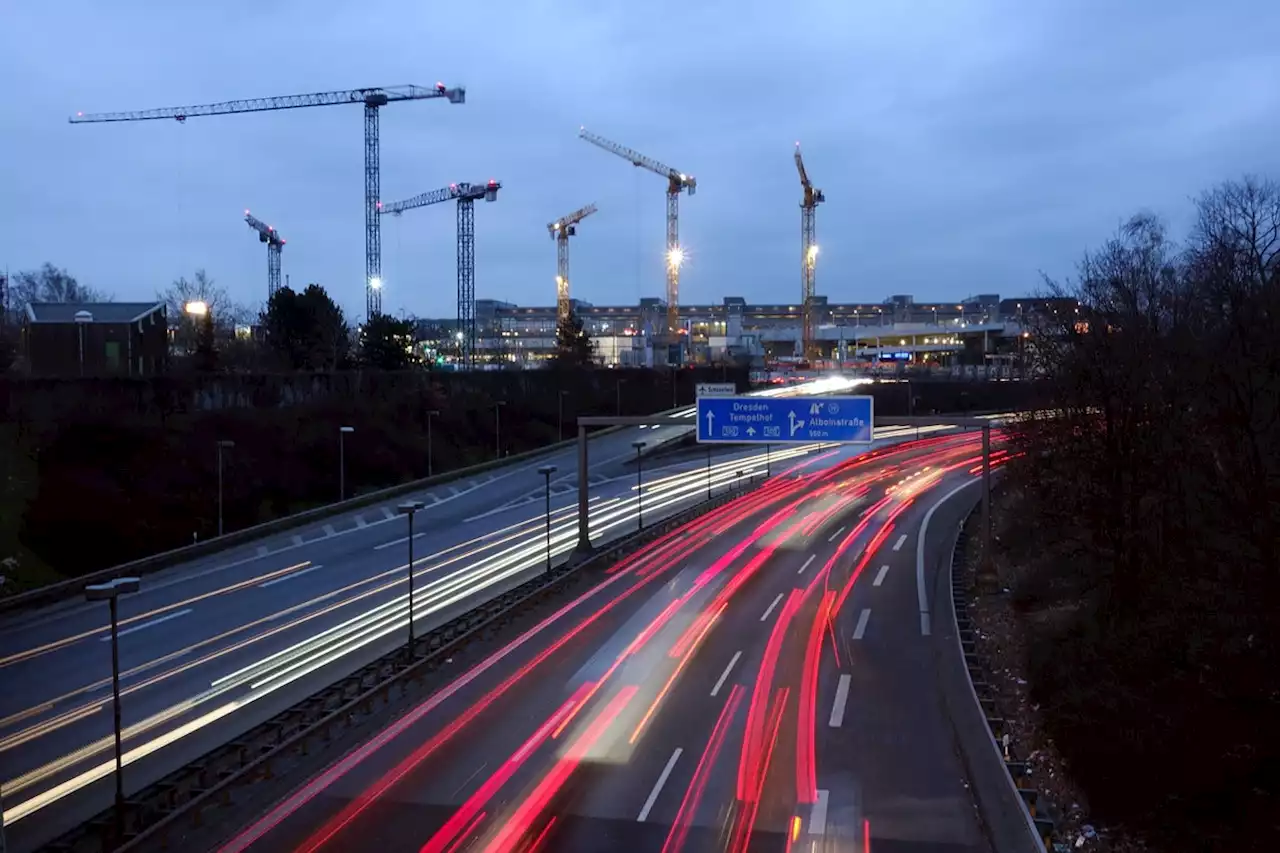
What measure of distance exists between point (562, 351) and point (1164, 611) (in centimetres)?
6500

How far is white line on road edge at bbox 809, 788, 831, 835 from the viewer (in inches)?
466

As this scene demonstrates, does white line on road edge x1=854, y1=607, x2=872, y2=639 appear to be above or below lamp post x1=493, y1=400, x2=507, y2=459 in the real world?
below

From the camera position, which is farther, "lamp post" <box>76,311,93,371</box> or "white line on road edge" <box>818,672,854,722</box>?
"lamp post" <box>76,311,93,371</box>

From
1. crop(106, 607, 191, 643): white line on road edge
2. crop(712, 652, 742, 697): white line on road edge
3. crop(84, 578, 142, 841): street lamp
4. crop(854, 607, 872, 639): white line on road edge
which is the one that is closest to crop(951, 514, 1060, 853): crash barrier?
crop(854, 607, 872, 639): white line on road edge

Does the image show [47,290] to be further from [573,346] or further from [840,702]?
[840,702]

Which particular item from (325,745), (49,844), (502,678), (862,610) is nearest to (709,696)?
(502,678)

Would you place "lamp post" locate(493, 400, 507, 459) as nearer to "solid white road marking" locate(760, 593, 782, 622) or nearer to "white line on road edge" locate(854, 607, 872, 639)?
"solid white road marking" locate(760, 593, 782, 622)

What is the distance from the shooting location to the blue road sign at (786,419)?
25.8 meters

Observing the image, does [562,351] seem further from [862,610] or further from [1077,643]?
[1077,643]

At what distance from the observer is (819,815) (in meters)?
12.3

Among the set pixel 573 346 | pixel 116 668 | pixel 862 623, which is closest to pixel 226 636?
pixel 116 668

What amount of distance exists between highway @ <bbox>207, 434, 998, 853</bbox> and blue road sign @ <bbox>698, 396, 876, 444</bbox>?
14.1 ft

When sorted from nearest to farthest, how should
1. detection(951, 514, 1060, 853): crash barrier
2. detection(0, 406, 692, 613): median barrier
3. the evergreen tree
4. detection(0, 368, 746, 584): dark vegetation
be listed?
detection(951, 514, 1060, 853): crash barrier < detection(0, 406, 692, 613): median barrier < detection(0, 368, 746, 584): dark vegetation < the evergreen tree

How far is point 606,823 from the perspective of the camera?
470 inches
